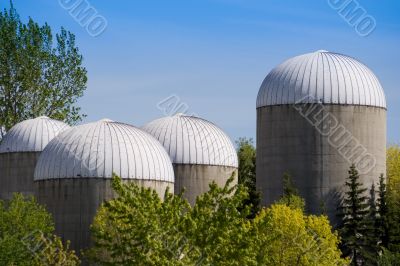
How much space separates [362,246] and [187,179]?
13.0 m

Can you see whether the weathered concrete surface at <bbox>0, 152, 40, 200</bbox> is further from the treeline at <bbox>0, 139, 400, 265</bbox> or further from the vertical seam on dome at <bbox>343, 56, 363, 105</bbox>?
the vertical seam on dome at <bbox>343, 56, 363, 105</bbox>

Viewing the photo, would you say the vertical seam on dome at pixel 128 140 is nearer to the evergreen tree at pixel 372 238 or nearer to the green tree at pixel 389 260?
the green tree at pixel 389 260

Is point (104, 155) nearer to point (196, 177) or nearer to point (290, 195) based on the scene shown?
point (196, 177)

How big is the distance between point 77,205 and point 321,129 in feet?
62.1

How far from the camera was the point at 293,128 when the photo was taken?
257 feet

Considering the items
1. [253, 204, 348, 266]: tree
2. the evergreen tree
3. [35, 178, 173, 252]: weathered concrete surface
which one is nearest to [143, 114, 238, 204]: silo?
the evergreen tree

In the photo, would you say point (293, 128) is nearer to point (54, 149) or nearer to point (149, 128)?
point (149, 128)

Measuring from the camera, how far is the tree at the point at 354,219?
73.1 metres

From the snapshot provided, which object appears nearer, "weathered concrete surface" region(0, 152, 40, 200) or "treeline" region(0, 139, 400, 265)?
"treeline" region(0, 139, 400, 265)

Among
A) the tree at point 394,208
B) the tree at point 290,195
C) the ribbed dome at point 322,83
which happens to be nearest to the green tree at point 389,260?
the tree at point 394,208

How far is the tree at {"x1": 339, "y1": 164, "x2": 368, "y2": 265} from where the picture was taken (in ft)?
240

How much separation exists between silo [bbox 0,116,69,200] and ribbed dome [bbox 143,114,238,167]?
7.59 meters

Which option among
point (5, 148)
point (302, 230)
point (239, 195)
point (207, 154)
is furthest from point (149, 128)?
point (239, 195)

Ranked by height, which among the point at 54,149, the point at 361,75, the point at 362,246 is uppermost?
the point at 361,75
